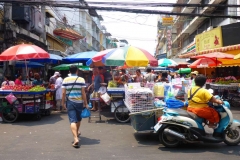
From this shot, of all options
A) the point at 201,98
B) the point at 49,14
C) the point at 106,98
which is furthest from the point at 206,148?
the point at 49,14

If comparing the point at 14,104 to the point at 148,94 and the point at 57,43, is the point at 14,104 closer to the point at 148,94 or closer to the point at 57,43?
the point at 148,94

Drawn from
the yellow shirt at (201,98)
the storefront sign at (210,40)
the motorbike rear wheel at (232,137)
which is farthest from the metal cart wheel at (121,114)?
the storefront sign at (210,40)

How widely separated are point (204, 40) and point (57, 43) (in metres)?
13.8

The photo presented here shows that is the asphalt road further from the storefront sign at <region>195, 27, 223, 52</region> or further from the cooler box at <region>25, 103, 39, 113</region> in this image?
the storefront sign at <region>195, 27, 223, 52</region>

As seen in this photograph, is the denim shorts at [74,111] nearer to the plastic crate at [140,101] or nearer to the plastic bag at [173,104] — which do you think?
the plastic crate at [140,101]

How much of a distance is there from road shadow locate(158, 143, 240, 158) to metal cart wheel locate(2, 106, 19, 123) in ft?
17.2

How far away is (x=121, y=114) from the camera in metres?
8.49

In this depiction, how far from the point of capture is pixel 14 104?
861cm

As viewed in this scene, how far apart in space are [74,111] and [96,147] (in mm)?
954

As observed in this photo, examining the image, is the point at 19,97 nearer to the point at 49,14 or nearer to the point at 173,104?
the point at 173,104

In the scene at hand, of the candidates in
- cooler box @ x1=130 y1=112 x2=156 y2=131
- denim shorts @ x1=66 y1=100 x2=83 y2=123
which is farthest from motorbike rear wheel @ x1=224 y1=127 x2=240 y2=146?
denim shorts @ x1=66 y1=100 x2=83 y2=123

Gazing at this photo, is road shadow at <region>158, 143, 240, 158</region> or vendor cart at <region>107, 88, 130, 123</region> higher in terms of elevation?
vendor cart at <region>107, 88, 130, 123</region>

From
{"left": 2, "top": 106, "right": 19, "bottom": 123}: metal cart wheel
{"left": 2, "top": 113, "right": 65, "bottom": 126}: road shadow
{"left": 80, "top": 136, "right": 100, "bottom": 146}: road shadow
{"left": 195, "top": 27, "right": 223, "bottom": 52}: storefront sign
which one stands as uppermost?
{"left": 195, "top": 27, "right": 223, "bottom": 52}: storefront sign

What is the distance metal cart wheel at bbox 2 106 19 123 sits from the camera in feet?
28.3
